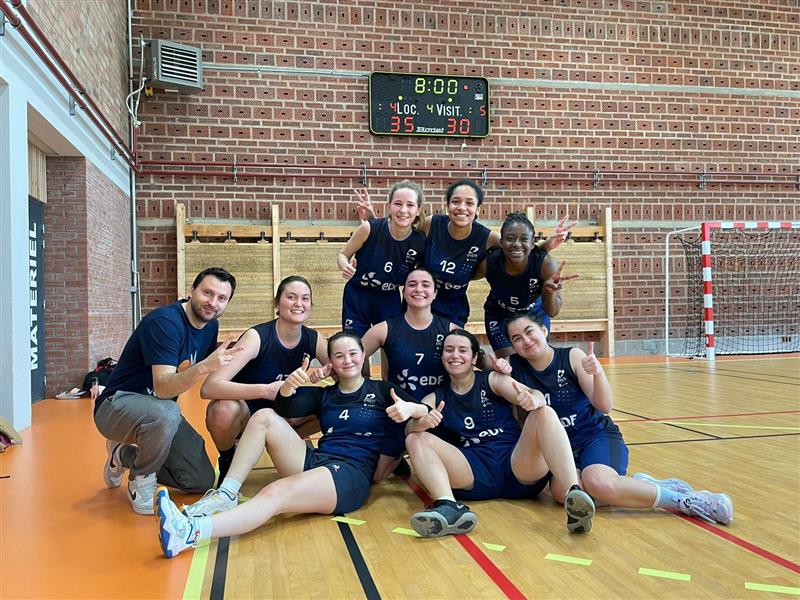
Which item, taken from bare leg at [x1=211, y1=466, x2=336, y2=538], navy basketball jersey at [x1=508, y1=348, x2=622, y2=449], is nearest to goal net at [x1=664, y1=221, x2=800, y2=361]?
navy basketball jersey at [x1=508, y1=348, x2=622, y2=449]

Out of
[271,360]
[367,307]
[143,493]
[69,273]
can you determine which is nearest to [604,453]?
[271,360]

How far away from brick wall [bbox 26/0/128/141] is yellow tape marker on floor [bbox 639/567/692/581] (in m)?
5.98

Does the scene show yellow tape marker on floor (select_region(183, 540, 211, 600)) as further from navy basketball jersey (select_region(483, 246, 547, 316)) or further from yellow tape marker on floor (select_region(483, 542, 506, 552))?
navy basketball jersey (select_region(483, 246, 547, 316))

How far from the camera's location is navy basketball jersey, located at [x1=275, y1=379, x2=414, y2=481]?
3.11m

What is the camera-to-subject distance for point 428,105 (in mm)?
10133

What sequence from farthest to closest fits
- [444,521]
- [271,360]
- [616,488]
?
[271,360] → [616,488] → [444,521]

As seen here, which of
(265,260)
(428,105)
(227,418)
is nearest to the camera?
(227,418)

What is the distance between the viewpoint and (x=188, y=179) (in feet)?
31.3

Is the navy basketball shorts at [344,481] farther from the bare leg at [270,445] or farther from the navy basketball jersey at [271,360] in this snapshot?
the navy basketball jersey at [271,360]

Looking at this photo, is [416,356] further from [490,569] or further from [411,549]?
[490,569]

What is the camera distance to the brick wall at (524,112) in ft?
31.4

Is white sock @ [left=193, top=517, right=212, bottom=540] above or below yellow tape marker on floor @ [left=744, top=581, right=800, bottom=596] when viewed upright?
above

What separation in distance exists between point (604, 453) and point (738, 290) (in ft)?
31.4

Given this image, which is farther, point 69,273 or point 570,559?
point 69,273
